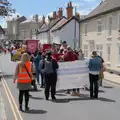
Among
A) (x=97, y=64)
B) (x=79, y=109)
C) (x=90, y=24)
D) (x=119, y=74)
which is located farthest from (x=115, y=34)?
(x=79, y=109)

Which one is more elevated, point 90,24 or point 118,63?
point 90,24

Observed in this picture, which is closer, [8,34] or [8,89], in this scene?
[8,89]

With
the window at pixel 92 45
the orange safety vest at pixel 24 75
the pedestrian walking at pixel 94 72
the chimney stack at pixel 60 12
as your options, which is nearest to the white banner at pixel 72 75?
the pedestrian walking at pixel 94 72

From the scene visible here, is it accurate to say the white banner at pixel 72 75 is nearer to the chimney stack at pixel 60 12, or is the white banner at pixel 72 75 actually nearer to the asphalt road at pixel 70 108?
the asphalt road at pixel 70 108

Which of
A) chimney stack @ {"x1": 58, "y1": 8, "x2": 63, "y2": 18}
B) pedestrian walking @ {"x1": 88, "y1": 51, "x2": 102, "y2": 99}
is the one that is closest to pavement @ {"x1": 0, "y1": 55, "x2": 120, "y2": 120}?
pedestrian walking @ {"x1": 88, "y1": 51, "x2": 102, "y2": 99}

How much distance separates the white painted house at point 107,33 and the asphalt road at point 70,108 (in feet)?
54.5

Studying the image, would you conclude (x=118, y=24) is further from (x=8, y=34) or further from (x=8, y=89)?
(x=8, y=34)

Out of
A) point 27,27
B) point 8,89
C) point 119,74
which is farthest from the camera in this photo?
point 27,27

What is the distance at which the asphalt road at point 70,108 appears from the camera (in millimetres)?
11680

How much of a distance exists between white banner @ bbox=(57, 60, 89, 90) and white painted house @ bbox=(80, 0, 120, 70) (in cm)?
1630

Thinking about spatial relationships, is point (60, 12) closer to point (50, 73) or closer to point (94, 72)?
point (94, 72)

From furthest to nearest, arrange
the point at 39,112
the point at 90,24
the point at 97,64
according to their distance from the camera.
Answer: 1. the point at 90,24
2. the point at 97,64
3. the point at 39,112

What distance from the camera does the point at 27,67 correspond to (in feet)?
41.7

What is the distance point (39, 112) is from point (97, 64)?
3.93 meters
